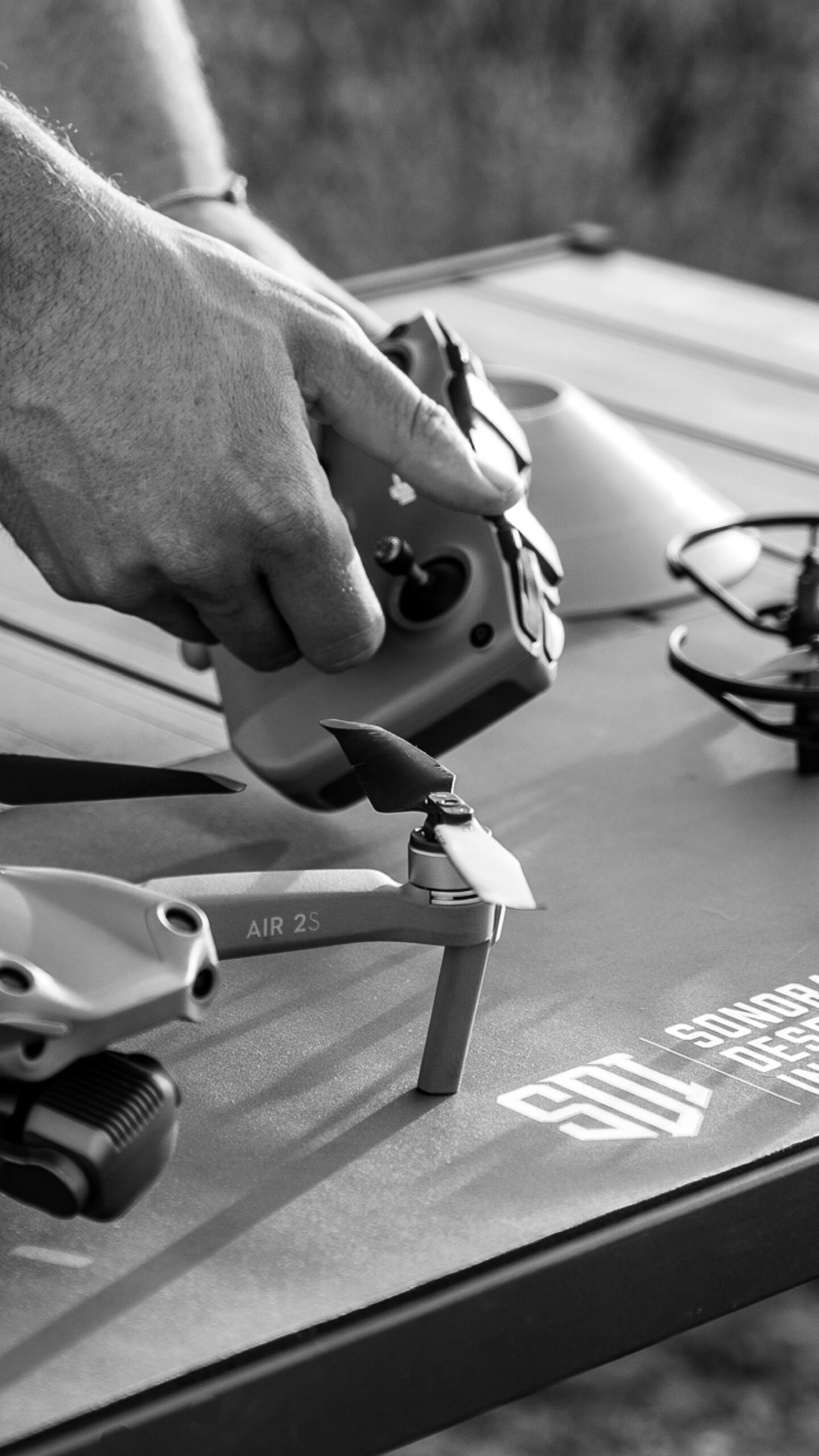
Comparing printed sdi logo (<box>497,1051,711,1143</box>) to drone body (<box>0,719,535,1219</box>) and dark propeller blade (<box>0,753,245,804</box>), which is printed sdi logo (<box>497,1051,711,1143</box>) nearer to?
drone body (<box>0,719,535,1219</box>)

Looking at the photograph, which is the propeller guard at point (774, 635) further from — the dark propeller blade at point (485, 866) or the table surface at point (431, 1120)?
the dark propeller blade at point (485, 866)

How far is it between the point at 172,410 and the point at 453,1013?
1.10ft

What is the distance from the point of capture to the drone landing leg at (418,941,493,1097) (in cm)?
75

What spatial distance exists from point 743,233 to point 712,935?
4.67 m

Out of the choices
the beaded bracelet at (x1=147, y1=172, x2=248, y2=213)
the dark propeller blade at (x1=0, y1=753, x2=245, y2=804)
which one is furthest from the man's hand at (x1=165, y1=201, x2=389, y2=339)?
the dark propeller blade at (x1=0, y1=753, x2=245, y2=804)

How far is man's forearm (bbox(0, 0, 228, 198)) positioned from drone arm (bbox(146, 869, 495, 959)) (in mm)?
767

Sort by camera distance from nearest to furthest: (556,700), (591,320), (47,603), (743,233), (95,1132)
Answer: (95,1132) → (556,700) → (47,603) → (591,320) → (743,233)

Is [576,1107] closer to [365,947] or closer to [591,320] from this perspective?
[365,947]

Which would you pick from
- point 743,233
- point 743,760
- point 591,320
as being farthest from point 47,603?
point 743,233

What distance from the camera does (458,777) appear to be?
1.10m

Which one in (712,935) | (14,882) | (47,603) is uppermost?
(14,882)

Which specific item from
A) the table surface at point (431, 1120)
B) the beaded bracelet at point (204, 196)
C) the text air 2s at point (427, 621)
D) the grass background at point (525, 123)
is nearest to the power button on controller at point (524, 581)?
the text air 2s at point (427, 621)

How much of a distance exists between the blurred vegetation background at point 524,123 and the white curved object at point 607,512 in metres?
3.51

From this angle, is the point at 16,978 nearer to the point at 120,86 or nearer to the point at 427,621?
the point at 427,621
